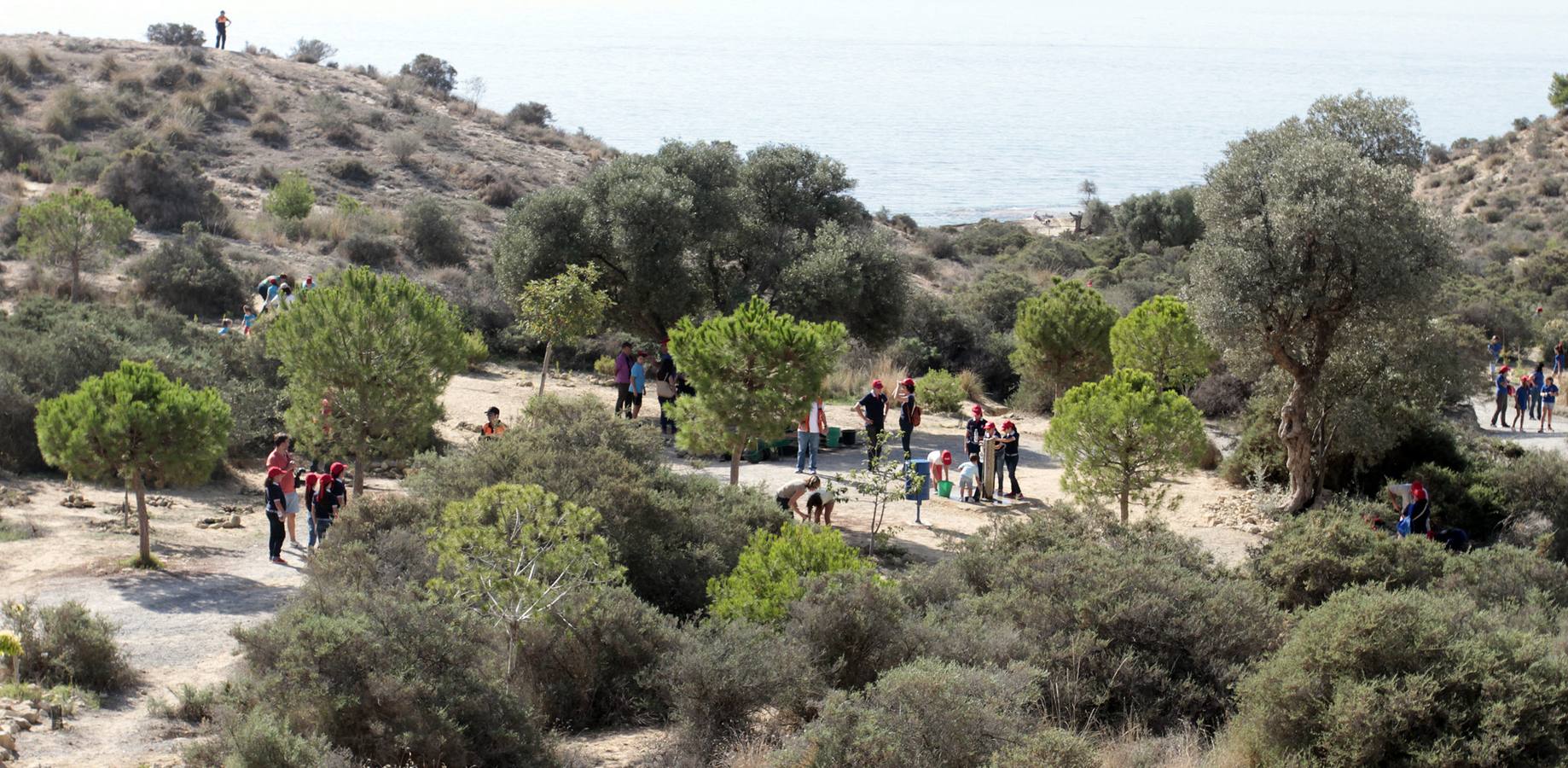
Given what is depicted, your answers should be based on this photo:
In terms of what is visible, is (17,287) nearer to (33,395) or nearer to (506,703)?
(33,395)

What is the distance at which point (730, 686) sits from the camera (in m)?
9.65

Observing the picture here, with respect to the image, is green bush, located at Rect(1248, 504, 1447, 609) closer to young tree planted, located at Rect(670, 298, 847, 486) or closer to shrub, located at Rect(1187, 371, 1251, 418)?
young tree planted, located at Rect(670, 298, 847, 486)

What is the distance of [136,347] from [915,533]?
13034 mm

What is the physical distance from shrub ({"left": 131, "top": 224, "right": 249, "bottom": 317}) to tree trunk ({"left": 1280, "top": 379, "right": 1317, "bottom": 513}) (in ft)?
73.9

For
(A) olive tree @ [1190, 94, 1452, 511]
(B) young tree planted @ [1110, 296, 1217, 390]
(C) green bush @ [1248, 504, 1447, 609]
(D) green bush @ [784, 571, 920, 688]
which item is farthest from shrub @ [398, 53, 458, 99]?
(D) green bush @ [784, 571, 920, 688]

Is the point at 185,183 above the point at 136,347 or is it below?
above

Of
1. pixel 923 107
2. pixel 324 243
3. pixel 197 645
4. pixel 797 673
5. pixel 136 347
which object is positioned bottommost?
pixel 197 645

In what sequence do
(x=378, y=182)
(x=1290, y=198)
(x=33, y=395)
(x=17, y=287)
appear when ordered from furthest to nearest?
(x=378, y=182) < (x=17, y=287) < (x=33, y=395) < (x=1290, y=198)

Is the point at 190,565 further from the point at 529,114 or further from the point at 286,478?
the point at 529,114

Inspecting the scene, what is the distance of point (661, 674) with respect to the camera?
33.8ft

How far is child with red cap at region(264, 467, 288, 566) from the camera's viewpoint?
15.3 meters

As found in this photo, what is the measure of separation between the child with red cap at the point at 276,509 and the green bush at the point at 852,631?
7.43 m

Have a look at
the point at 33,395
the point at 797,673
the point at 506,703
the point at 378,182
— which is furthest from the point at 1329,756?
the point at 378,182

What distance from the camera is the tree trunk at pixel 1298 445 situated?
19.2m
